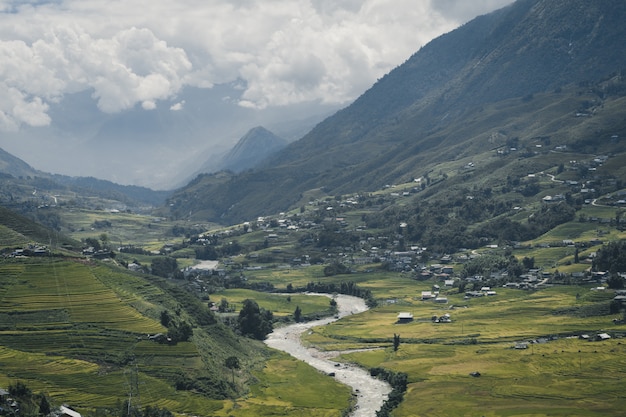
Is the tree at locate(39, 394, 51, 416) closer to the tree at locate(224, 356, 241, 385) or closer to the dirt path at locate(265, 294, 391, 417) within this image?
the tree at locate(224, 356, 241, 385)

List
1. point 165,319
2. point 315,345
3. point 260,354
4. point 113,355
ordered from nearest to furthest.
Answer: point 113,355 < point 165,319 < point 260,354 < point 315,345

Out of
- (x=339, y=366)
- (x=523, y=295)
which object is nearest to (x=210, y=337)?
(x=339, y=366)

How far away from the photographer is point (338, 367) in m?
137

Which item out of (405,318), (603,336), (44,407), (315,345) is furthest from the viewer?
(405,318)

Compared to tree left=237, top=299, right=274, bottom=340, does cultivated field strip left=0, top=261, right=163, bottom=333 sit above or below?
above

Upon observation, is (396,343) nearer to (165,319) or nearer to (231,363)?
(231,363)

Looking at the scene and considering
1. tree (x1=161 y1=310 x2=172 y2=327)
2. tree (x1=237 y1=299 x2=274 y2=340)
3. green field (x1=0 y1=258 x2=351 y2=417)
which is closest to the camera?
green field (x1=0 y1=258 x2=351 y2=417)

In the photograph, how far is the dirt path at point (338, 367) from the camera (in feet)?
378

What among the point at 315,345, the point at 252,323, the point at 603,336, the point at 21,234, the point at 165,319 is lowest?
the point at 315,345

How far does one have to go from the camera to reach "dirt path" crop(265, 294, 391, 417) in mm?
115125

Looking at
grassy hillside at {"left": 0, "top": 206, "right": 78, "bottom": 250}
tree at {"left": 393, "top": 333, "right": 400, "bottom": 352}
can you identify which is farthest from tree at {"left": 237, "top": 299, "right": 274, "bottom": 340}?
grassy hillside at {"left": 0, "top": 206, "right": 78, "bottom": 250}

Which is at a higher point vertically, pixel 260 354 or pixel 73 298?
pixel 73 298

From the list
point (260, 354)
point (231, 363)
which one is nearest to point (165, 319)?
point (231, 363)

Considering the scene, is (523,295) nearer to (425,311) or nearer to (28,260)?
(425,311)
